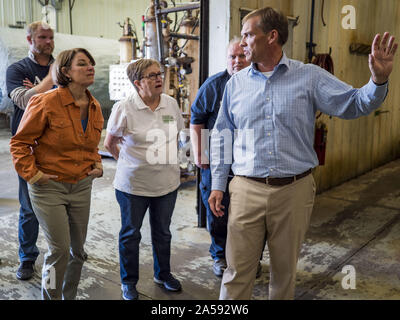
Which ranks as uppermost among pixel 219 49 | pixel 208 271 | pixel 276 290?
pixel 219 49

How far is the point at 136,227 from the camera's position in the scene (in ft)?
8.46

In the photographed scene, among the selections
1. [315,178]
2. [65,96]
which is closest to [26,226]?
[65,96]

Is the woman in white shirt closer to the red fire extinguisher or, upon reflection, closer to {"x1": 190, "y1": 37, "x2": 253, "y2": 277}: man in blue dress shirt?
{"x1": 190, "y1": 37, "x2": 253, "y2": 277}: man in blue dress shirt

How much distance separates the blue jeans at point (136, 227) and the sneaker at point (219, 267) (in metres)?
0.49

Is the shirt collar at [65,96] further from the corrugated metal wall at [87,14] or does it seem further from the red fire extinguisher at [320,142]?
the corrugated metal wall at [87,14]

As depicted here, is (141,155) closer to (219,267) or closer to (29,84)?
(29,84)

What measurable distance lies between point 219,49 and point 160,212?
1.76m

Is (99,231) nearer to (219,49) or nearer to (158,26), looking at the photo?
(219,49)

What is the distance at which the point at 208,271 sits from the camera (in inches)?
125

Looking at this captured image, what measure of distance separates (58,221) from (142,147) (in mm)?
687

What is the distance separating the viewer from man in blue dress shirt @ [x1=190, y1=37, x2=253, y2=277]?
9.18ft

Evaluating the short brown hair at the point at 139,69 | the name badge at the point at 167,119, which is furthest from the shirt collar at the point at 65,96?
the name badge at the point at 167,119

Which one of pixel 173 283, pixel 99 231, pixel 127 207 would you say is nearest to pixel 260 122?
pixel 127 207
